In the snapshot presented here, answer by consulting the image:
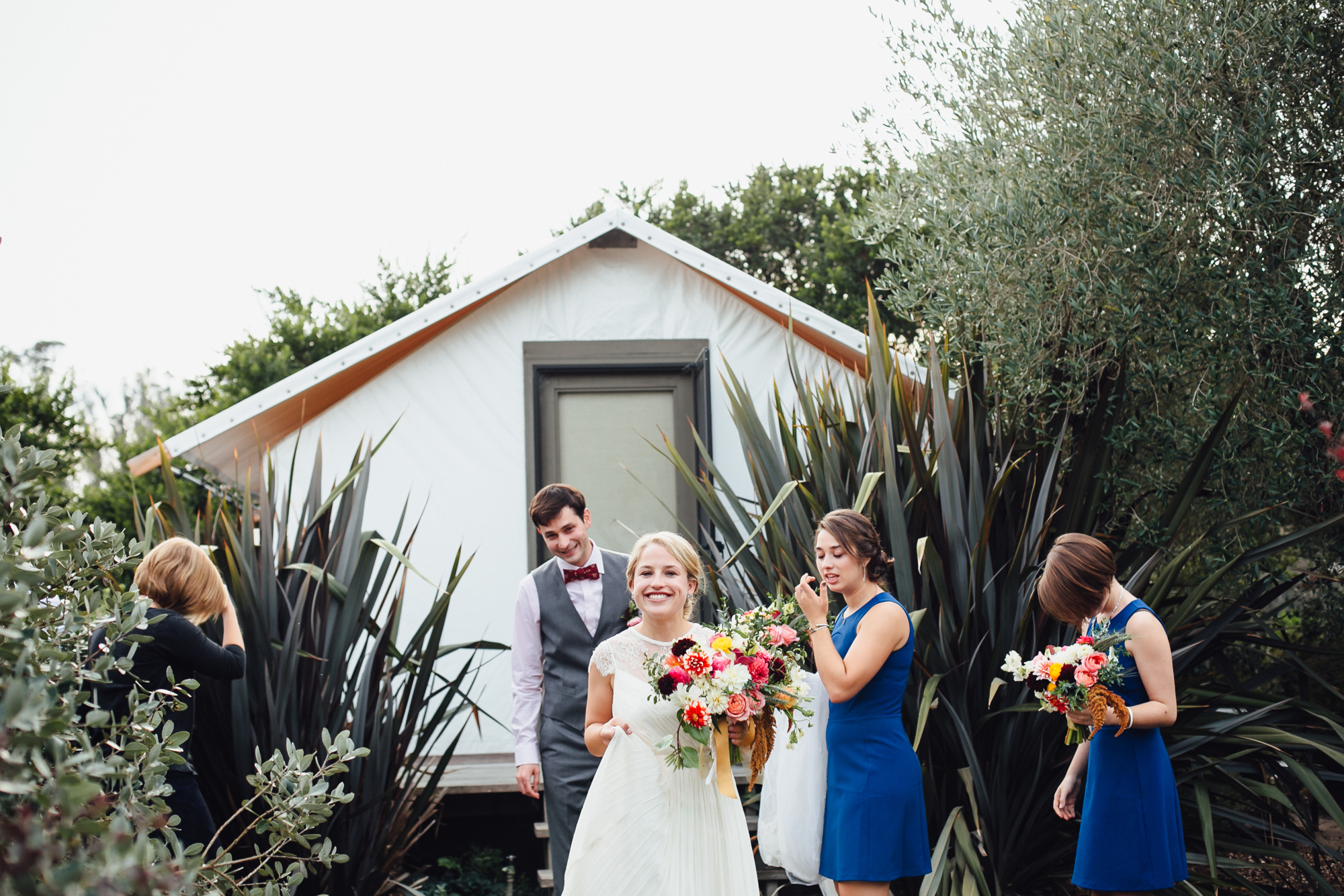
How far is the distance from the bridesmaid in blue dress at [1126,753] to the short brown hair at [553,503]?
5.87 feet

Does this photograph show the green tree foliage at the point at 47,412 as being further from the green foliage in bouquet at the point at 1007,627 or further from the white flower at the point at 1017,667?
the white flower at the point at 1017,667

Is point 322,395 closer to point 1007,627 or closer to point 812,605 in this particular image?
point 812,605

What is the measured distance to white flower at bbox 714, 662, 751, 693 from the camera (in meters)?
2.70

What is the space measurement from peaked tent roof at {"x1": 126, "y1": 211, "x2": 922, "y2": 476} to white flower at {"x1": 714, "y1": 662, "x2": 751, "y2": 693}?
3887mm

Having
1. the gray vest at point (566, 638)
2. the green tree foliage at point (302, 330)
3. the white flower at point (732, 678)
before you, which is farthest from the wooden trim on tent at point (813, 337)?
the green tree foliage at point (302, 330)

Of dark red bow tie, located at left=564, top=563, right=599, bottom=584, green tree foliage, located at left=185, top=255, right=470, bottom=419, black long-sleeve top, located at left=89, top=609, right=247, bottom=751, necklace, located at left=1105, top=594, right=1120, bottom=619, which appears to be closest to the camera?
necklace, located at left=1105, top=594, right=1120, bottom=619

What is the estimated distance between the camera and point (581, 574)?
397cm

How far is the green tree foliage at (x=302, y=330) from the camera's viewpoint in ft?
49.5

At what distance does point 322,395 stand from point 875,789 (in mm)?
4768

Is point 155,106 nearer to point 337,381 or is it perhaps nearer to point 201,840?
point 337,381

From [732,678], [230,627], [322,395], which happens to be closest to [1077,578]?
[732,678]

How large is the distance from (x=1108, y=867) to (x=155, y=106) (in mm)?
10326

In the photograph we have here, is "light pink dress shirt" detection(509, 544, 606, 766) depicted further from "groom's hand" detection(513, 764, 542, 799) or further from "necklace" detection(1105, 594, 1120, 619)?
"necklace" detection(1105, 594, 1120, 619)

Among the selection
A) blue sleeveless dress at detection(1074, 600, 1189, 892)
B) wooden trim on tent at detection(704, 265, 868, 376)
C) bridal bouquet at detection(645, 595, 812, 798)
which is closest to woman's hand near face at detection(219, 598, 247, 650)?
bridal bouquet at detection(645, 595, 812, 798)
